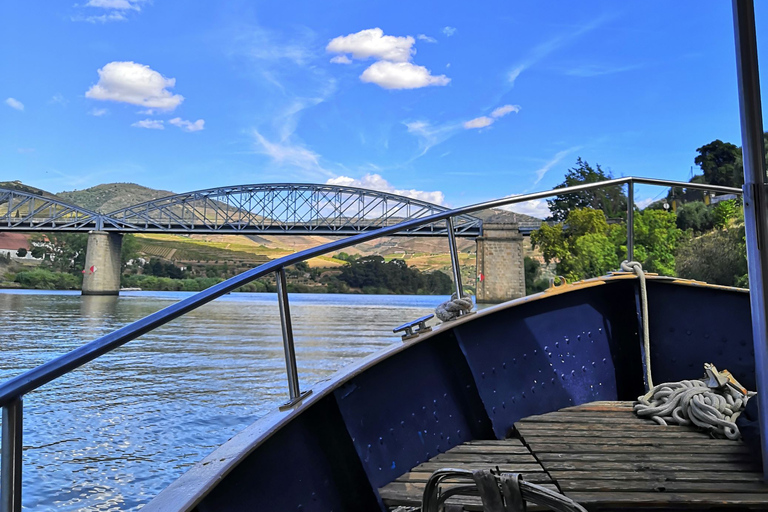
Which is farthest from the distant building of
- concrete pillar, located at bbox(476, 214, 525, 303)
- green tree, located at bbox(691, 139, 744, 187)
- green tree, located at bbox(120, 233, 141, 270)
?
green tree, located at bbox(691, 139, 744, 187)

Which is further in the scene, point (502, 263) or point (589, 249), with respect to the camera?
point (502, 263)

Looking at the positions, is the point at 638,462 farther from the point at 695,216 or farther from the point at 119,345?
the point at 695,216

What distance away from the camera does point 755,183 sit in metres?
2.19

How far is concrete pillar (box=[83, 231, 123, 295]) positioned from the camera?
6319 centimetres

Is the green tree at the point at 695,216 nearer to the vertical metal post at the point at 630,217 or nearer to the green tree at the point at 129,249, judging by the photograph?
the vertical metal post at the point at 630,217

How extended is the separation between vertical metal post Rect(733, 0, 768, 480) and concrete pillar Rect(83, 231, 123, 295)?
68846 millimetres

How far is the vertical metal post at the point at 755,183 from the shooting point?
214 centimetres

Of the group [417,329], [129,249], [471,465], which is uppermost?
[129,249]

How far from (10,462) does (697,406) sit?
284 cm

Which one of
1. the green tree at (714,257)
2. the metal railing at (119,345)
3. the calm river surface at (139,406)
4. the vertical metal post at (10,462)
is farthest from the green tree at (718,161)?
the vertical metal post at (10,462)

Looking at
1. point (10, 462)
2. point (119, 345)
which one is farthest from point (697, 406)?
point (10, 462)

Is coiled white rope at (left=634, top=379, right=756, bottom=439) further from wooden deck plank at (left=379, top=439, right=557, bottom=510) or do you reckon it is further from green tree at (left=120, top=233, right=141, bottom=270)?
green tree at (left=120, top=233, right=141, bottom=270)

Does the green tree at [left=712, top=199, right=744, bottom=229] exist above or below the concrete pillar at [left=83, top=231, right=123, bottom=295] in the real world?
below

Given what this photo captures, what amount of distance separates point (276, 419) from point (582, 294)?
2.26m
